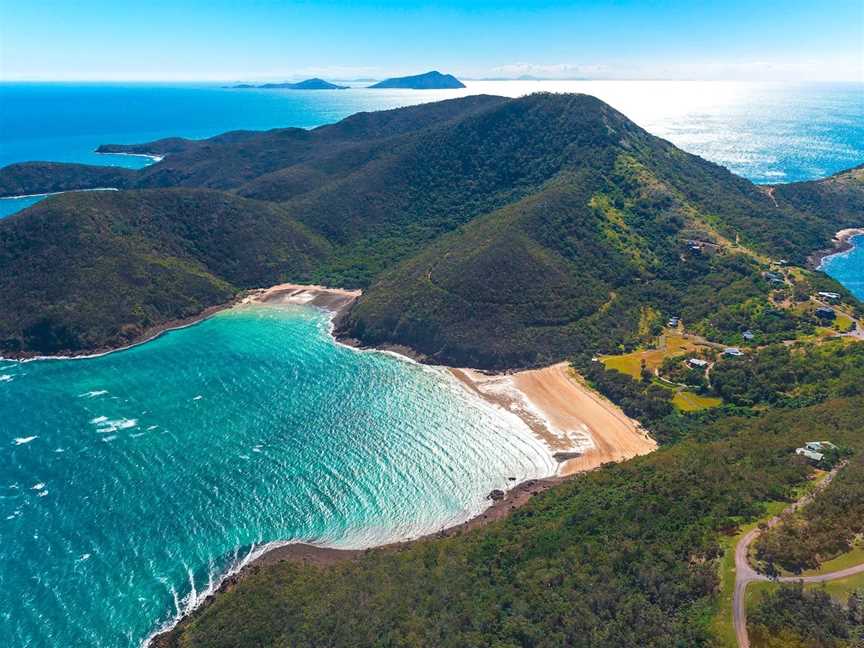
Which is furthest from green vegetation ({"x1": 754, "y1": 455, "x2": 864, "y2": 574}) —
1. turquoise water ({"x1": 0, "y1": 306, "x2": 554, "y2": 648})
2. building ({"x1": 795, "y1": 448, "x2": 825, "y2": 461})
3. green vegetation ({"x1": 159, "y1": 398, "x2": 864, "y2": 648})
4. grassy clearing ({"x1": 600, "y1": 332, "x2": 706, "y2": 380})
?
grassy clearing ({"x1": 600, "y1": 332, "x2": 706, "y2": 380})

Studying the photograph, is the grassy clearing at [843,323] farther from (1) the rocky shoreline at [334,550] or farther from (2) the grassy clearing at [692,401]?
(1) the rocky shoreline at [334,550]

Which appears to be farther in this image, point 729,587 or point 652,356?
point 652,356

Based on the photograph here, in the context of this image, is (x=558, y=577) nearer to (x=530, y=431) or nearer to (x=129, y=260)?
(x=530, y=431)

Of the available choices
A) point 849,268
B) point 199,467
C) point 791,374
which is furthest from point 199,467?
point 849,268

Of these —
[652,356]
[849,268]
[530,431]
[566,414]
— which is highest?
[849,268]

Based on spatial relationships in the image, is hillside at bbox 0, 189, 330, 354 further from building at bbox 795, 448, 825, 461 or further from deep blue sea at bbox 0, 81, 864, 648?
building at bbox 795, 448, 825, 461

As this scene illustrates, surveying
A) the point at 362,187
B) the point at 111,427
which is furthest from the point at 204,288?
the point at 362,187
